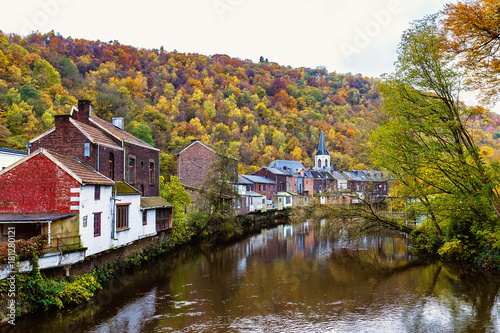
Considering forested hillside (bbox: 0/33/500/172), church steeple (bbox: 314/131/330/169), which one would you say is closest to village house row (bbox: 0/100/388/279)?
forested hillside (bbox: 0/33/500/172)

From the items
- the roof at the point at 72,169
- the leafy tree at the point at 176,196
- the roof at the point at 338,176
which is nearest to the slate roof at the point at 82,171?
the roof at the point at 72,169

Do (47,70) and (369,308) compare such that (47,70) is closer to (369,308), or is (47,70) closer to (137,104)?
A: (137,104)

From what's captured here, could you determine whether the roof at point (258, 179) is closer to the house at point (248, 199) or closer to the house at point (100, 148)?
the house at point (248, 199)

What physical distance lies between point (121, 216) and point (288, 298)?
426 inches

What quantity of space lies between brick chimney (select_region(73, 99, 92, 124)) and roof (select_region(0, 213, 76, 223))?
30.7 feet

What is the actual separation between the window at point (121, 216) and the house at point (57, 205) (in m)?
1.24

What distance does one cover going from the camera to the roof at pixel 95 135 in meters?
21.1

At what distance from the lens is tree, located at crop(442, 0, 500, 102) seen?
13.2 metres

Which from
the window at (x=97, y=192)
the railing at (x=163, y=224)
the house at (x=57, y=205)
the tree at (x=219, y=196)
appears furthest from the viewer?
the tree at (x=219, y=196)

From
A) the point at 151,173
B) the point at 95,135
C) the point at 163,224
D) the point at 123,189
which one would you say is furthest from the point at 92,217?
the point at 151,173

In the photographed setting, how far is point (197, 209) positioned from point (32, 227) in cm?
2034

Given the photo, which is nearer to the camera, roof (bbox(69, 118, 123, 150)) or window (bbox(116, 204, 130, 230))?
window (bbox(116, 204, 130, 230))

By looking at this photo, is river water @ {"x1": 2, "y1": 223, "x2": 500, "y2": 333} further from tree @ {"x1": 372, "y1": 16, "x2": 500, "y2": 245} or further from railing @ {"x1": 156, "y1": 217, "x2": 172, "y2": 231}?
tree @ {"x1": 372, "y1": 16, "x2": 500, "y2": 245}

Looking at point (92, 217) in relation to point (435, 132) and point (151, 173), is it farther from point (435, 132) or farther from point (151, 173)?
point (435, 132)
